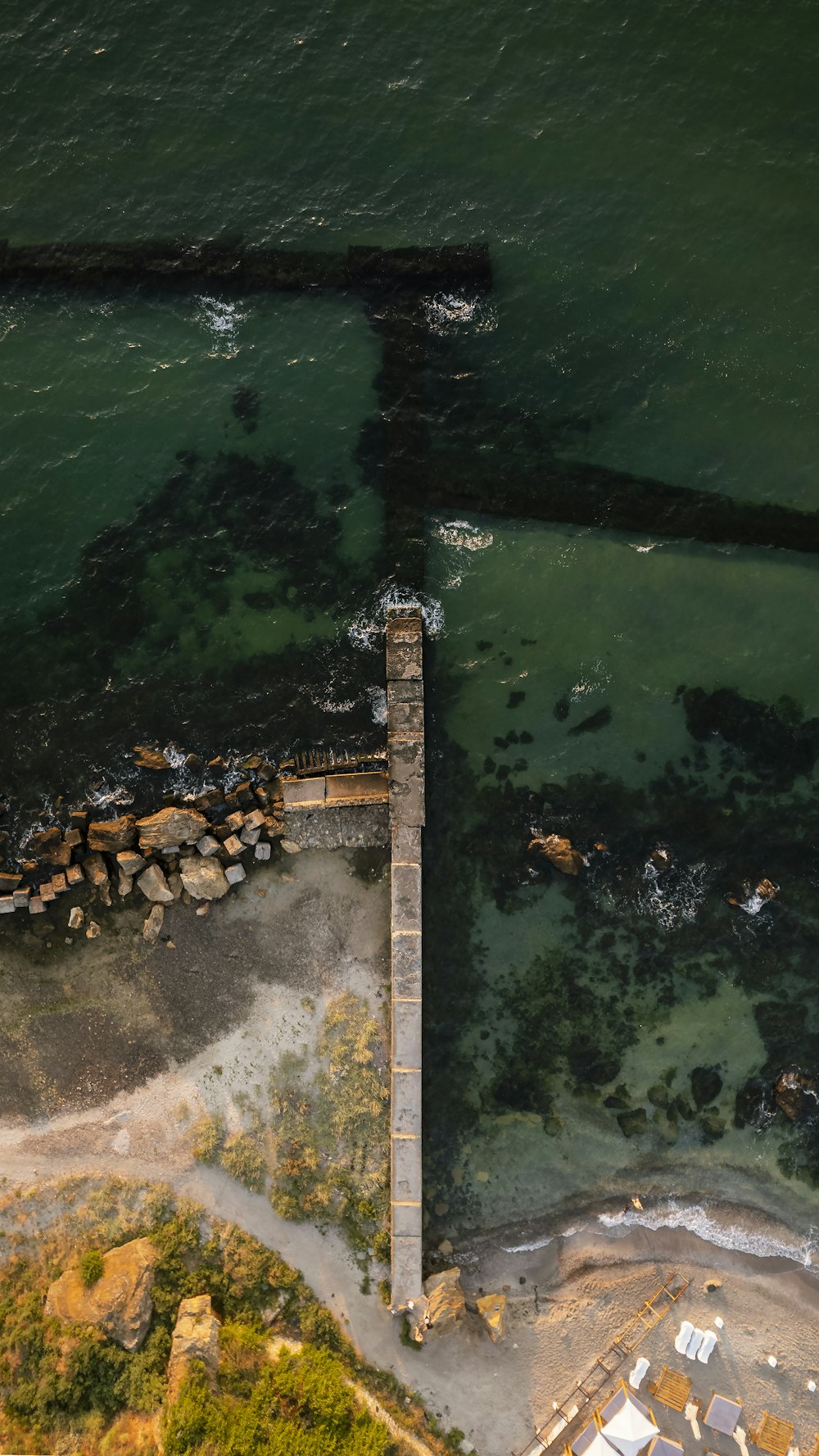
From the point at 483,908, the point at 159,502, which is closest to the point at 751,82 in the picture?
the point at 159,502

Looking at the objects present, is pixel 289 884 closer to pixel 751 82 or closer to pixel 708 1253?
pixel 708 1253

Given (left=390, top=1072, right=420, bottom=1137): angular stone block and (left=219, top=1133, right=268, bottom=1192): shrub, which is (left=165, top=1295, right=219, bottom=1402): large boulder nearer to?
(left=219, top=1133, right=268, bottom=1192): shrub

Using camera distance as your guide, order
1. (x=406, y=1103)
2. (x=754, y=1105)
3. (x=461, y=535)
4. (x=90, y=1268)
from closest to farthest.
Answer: (x=90, y=1268)
(x=406, y=1103)
(x=461, y=535)
(x=754, y=1105)

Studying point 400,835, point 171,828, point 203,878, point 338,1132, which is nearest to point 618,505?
point 400,835

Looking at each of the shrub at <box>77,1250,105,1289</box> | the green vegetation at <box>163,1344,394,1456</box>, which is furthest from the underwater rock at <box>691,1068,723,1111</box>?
the shrub at <box>77,1250,105,1289</box>

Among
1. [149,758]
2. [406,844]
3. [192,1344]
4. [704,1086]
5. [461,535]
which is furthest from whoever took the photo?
[704,1086]

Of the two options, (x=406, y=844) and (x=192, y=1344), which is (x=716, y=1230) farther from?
(x=192, y=1344)

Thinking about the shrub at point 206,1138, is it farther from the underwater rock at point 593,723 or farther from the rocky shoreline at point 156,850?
the underwater rock at point 593,723
